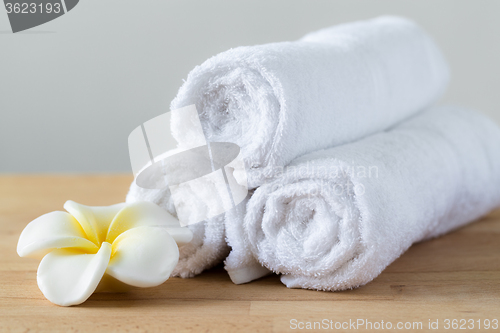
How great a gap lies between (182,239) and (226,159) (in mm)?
104

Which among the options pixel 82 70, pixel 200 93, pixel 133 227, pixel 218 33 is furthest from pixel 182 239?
pixel 82 70

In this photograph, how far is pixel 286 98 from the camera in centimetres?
53

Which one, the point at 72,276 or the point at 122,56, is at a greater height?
the point at 122,56

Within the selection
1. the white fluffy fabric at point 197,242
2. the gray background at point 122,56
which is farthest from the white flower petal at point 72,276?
the gray background at point 122,56

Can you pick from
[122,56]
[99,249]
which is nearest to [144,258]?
[99,249]

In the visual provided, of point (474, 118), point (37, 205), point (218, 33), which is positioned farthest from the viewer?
point (37, 205)

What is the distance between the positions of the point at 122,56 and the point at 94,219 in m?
0.45

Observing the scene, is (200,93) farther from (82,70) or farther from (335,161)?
(82,70)

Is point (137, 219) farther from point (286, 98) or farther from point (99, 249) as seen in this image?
point (286, 98)

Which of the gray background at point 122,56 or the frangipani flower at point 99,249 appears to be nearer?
the frangipani flower at point 99,249

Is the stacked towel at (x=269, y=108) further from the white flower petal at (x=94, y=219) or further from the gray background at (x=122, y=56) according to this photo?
the gray background at (x=122, y=56)

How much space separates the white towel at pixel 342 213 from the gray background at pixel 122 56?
25 cm

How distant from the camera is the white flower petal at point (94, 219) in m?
0.58

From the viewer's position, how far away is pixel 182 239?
58cm
